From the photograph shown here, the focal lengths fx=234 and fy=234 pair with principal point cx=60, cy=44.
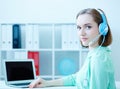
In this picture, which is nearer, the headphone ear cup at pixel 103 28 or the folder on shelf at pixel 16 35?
the headphone ear cup at pixel 103 28

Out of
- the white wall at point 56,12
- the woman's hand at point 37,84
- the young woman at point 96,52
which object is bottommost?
Answer: the woman's hand at point 37,84

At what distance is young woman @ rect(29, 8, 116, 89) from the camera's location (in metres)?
1.08

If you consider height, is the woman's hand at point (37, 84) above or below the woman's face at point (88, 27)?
below

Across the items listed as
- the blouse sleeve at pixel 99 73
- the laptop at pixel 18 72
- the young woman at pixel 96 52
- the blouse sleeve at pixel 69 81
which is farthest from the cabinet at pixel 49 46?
the blouse sleeve at pixel 99 73

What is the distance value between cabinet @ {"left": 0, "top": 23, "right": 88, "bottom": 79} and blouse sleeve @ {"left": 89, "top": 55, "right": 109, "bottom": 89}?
6.06 feet

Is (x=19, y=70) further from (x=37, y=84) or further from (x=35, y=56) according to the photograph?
(x=35, y=56)

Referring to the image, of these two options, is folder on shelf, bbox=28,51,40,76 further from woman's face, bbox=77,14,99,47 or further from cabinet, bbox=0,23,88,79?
woman's face, bbox=77,14,99,47

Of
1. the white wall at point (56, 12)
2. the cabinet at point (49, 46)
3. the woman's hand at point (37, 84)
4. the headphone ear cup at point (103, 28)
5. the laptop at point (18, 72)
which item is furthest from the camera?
the white wall at point (56, 12)

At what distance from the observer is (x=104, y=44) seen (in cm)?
124

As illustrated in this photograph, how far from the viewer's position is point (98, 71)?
107cm

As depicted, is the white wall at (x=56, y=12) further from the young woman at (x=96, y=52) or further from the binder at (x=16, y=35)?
the young woman at (x=96, y=52)

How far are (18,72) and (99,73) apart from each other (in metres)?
0.71

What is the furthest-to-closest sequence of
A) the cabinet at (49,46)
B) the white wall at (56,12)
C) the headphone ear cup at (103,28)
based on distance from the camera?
the white wall at (56,12) < the cabinet at (49,46) < the headphone ear cup at (103,28)

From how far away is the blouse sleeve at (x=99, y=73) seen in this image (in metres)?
1.07
